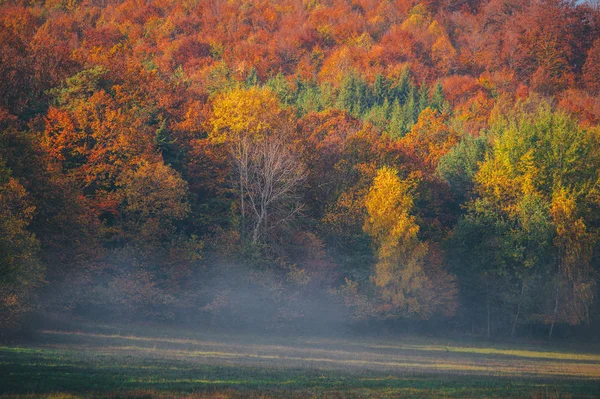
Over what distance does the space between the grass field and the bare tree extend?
1350 centimetres

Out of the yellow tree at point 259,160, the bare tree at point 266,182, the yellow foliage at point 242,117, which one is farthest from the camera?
the yellow foliage at point 242,117

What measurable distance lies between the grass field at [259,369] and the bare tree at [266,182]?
13.5m

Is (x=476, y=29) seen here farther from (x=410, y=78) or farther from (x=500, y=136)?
(x=500, y=136)

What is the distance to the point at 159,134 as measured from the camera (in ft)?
205

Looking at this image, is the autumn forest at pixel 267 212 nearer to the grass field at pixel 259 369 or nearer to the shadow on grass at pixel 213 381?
the grass field at pixel 259 369

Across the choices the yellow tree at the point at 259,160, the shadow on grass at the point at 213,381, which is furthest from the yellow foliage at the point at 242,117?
the shadow on grass at the point at 213,381

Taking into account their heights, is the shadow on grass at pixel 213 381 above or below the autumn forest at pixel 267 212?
below

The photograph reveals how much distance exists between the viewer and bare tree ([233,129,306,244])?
6131cm

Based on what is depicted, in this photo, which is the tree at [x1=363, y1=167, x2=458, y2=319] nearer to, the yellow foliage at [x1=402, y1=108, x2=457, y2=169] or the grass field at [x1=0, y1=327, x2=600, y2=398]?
the grass field at [x1=0, y1=327, x2=600, y2=398]

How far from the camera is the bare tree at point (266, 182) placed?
201 ft

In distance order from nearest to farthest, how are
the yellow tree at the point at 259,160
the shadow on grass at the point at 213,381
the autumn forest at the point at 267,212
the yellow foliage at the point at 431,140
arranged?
the shadow on grass at the point at 213,381 < the autumn forest at the point at 267,212 < the yellow tree at the point at 259,160 < the yellow foliage at the point at 431,140

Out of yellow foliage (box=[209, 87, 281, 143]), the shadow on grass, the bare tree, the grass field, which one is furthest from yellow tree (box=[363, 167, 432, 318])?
the shadow on grass

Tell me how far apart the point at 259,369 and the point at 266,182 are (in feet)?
101

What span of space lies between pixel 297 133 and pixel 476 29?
111360 mm
